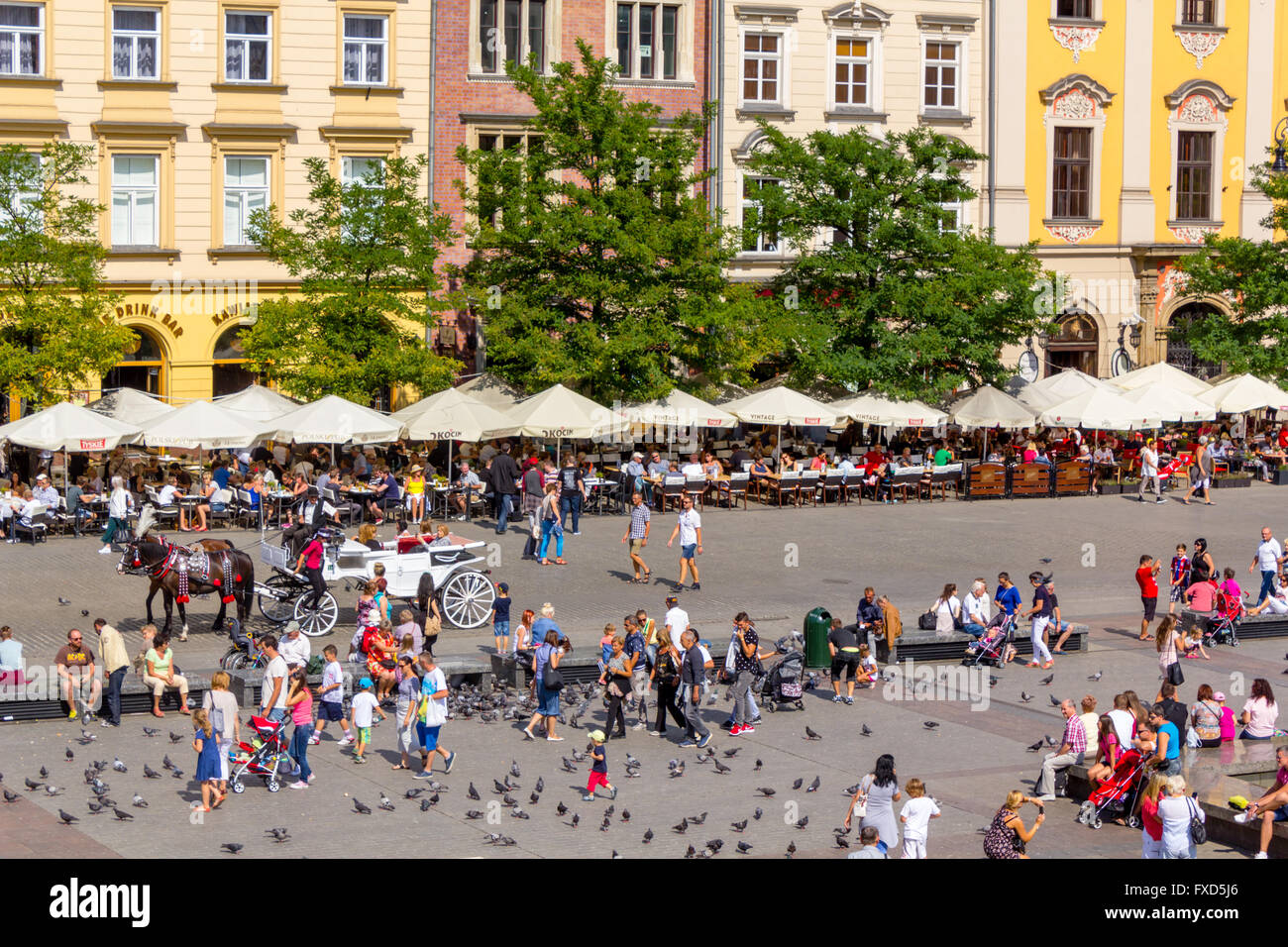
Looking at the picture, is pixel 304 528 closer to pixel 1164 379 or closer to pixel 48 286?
pixel 48 286

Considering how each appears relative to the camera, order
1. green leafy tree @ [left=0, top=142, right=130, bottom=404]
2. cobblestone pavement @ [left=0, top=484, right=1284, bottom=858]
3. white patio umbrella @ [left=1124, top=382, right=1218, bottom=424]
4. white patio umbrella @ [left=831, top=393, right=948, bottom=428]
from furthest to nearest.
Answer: white patio umbrella @ [left=1124, top=382, right=1218, bottom=424], white patio umbrella @ [left=831, top=393, right=948, bottom=428], green leafy tree @ [left=0, top=142, right=130, bottom=404], cobblestone pavement @ [left=0, top=484, right=1284, bottom=858]

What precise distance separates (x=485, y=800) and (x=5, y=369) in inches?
817

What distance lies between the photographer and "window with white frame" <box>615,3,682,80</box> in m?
45.8

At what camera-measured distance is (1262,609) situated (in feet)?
→ 90.6

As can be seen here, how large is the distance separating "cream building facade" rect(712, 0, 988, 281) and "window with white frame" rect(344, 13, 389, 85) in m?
8.63

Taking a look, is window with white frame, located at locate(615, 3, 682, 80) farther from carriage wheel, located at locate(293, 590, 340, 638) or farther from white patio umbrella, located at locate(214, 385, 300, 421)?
carriage wheel, located at locate(293, 590, 340, 638)

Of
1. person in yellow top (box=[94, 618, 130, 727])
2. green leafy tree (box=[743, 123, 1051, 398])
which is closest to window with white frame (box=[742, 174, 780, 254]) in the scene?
green leafy tree (box=[743, 123, 1051, 398])

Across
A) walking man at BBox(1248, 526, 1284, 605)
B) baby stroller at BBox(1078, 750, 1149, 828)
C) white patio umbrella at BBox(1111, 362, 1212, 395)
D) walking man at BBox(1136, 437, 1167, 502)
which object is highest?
white patio umbrella at BBox(1111, 362, 1212, 395)

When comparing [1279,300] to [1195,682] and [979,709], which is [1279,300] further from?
[979,709]

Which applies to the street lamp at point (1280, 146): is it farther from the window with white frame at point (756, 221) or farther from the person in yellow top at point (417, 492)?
the person in yellow top at point (417, 492)

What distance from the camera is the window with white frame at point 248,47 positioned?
4184cm

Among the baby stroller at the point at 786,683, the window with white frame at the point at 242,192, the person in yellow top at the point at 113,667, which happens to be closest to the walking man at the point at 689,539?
the baby stroller at the point at 786,683

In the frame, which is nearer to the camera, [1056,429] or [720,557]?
[720,557]
